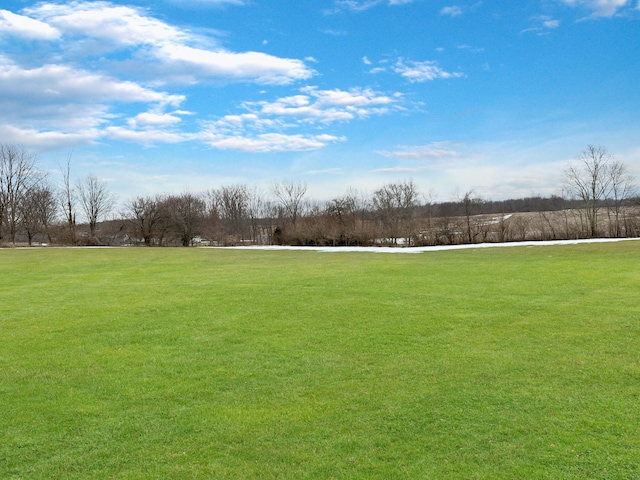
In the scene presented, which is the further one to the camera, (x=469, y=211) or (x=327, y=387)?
(x=469, y=211)

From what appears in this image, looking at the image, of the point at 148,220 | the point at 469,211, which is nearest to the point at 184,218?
the point at 148,220

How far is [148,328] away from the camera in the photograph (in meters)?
7.50

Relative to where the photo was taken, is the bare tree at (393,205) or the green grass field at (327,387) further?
the bare tree at (393,205)

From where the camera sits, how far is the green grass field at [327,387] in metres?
3.38

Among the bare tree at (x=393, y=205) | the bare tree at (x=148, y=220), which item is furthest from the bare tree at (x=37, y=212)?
the bare tree at (x=393, y=205)

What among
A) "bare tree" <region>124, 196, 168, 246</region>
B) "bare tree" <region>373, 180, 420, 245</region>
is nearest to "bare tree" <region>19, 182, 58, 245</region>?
"bare tree" <region>124, 196, 168, 246</region>

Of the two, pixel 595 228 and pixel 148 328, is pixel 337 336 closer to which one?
pixel 148 328

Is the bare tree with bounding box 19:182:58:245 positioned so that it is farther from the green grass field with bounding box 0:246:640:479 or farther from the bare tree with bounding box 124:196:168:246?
the green grass field with bounding box 0:246:640:479

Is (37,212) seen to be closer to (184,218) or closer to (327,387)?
(184,218)

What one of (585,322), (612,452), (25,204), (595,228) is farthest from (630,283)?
(25,204)

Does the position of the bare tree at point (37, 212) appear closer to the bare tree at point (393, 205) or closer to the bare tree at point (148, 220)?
the bare tree at point (148, 220)

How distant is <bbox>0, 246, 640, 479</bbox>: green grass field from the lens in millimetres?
3385

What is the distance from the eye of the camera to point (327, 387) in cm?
475

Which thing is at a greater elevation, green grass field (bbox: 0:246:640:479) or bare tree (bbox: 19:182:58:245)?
bare tree (bbox: 19:182:58:245)
